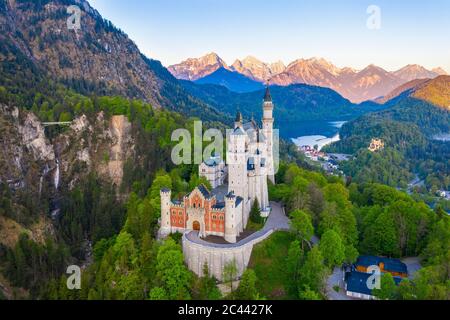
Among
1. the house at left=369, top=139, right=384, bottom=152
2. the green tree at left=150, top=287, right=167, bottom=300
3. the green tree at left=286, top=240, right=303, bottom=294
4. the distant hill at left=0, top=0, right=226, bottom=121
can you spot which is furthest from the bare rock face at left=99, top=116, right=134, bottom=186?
the house at left=369, top=139, right=384, bottom=152

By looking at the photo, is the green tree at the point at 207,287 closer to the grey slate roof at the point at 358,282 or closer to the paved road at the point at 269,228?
the paved road at the point at 269,228

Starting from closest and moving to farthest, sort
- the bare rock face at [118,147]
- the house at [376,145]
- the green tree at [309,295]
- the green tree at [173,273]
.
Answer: the green tree at [309,295] → the green tree at [173,273] → the bare rock face at [118,147] → the house at [376,145]

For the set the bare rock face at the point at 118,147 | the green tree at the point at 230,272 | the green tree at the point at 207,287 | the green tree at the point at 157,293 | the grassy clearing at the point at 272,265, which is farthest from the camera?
the bare rock face at the point at 118,147

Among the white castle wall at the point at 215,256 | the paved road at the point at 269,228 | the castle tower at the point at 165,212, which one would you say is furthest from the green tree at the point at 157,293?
the castle tower at the point at 165,212

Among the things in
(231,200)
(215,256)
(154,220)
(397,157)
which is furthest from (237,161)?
(397,157)

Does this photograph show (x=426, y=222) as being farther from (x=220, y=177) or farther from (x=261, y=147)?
(x=220, y=177)

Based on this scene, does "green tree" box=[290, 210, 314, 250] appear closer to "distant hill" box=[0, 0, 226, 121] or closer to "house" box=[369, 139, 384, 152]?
"distant hill" box=[0, 0, 226, 121]

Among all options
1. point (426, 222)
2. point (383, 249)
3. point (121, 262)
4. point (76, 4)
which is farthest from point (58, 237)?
point (76, 4)
